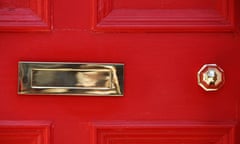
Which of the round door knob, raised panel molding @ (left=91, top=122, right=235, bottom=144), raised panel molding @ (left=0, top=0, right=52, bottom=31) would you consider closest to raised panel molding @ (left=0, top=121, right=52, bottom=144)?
raised panel molding @ (left=91, top=122, right=235, bottom=144)

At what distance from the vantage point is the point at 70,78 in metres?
1.55

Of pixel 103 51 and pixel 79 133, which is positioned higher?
pixel 103 51

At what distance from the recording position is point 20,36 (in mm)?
1566

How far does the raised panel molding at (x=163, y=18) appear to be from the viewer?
1.56 meters

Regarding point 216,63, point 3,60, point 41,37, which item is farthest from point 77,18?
point 216,63

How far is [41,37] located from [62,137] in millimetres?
266

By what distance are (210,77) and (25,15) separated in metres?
0.51

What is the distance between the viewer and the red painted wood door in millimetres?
1558

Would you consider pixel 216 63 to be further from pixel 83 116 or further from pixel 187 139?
pixel 83 116

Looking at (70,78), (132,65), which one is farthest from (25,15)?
(132,65)

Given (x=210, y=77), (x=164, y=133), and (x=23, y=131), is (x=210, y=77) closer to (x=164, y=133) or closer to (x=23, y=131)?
(x=164, y=133)

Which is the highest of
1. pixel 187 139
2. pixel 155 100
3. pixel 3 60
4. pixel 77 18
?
pixel 77 18

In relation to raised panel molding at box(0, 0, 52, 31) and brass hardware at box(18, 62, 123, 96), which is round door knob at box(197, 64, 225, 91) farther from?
raised panel molding at box(0, 0, 52, 31)

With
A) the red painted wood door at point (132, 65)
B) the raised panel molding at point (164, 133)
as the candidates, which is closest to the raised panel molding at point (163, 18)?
the red painted wood door at point (132, 65)
